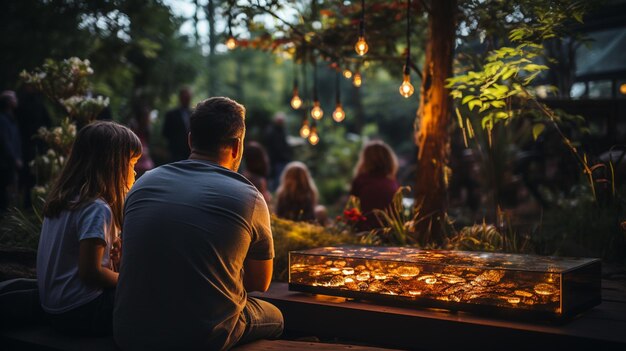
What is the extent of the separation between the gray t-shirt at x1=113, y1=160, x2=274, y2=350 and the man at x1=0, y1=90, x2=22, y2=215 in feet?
→ 19.4

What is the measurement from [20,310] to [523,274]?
8.34ft

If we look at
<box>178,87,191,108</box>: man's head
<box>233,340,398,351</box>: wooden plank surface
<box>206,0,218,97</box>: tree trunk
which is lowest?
<box>233,340,398,351</box>: wooden plank surface

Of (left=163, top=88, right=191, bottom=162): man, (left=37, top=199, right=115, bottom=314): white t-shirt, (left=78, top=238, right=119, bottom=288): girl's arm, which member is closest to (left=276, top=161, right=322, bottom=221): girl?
(left=163, top=88, right=191, bottom=162): man

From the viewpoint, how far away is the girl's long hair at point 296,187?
6.63 metres

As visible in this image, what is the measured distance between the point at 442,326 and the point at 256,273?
3.21 ft

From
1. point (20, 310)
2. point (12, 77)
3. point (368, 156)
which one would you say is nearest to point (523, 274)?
point (20, 310)

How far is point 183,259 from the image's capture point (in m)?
2.52

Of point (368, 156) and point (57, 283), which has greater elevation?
point (368, 156)

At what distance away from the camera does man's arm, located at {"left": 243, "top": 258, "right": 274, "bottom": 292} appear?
2830 millimetres

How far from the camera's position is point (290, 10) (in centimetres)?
668

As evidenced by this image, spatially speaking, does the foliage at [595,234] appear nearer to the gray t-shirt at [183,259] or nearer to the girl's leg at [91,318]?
the gray t-shirt at [183,259]

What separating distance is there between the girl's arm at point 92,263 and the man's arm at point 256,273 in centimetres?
64

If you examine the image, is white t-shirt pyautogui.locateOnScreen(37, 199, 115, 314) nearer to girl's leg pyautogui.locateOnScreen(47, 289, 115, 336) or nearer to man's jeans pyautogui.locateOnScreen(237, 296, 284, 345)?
girl's leg pyautogui.locateOnScreen(47, 289, 115, 336)

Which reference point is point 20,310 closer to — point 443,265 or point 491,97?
point 443,265
